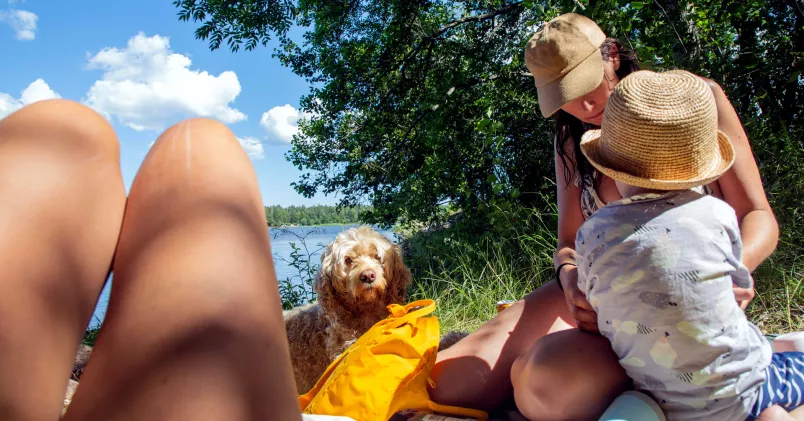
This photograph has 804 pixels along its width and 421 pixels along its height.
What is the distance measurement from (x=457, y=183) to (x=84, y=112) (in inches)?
230

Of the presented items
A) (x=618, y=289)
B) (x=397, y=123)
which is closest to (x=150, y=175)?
(x=618, y=289)

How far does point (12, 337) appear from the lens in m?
0.70

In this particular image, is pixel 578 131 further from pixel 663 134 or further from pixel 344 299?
pixel 344 299

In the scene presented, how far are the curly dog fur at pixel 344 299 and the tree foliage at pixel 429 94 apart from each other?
1579mm

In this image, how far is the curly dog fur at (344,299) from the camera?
402 cm

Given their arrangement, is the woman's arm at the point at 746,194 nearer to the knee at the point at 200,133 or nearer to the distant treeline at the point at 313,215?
the knee at the point at 200,133

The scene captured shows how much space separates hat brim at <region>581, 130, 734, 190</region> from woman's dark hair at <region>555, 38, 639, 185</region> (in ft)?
1.69

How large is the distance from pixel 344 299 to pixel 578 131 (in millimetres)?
2321

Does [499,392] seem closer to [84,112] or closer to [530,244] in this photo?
[84,112]

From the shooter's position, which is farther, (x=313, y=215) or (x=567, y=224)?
(x=313, y=215)

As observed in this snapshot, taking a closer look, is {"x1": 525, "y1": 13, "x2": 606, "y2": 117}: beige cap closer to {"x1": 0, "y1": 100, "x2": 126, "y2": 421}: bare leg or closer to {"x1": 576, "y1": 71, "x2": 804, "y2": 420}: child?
{"x1": 576, "y1": 71, "x2": 804, "y2": 420}: child

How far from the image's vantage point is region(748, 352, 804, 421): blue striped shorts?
150 cm

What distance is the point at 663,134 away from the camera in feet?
4.91

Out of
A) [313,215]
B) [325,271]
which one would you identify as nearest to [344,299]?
[325,271]
